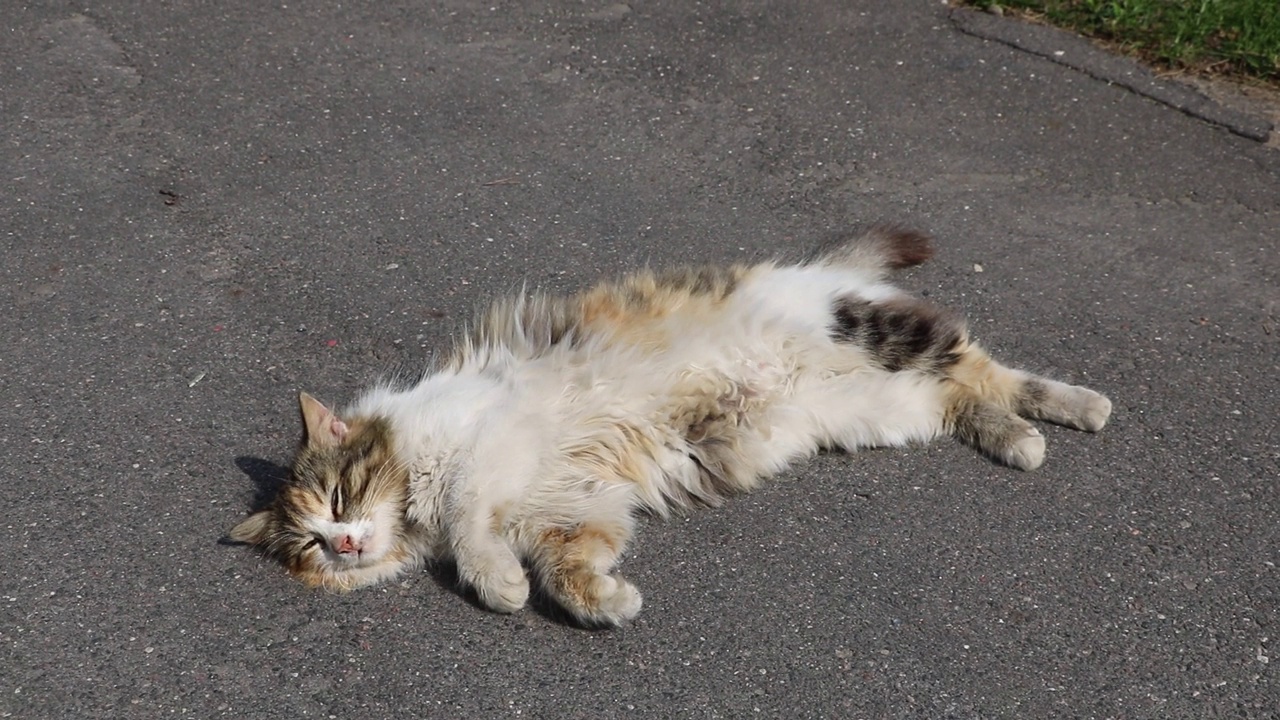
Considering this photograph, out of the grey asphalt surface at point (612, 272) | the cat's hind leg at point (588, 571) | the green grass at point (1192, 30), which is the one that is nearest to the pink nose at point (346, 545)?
the grey asphalt surface at point (612, 272)

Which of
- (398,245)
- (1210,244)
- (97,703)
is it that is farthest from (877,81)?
(97,703)

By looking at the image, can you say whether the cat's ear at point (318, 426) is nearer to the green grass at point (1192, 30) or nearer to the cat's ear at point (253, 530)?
the cat's ear at point (253, 530)

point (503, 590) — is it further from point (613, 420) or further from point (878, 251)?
point (878, 251)

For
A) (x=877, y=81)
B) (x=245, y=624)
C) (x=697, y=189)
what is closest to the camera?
(x=245, y=624)

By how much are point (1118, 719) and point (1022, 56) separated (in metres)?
4.05

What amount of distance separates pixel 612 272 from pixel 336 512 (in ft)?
5.41

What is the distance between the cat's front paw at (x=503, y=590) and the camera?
10.4ft

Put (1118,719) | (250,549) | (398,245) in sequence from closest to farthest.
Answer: (1118,719), (250,549), (398,245)

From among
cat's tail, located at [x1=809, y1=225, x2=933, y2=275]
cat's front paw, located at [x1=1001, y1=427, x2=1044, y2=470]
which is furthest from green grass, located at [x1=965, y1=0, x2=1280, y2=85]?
cat's front paw, located at [x1=1001, y1=427, x2=1044, y2=470]

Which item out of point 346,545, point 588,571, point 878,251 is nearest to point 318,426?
point 346,545

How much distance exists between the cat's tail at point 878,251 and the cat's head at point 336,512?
73.5 inches

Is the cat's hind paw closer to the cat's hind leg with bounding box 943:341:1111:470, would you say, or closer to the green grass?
the cat's hind leg with bounding box 943:341:1111:470

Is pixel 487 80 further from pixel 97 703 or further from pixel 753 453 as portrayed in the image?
pixel 97 703

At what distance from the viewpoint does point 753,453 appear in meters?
3.71
